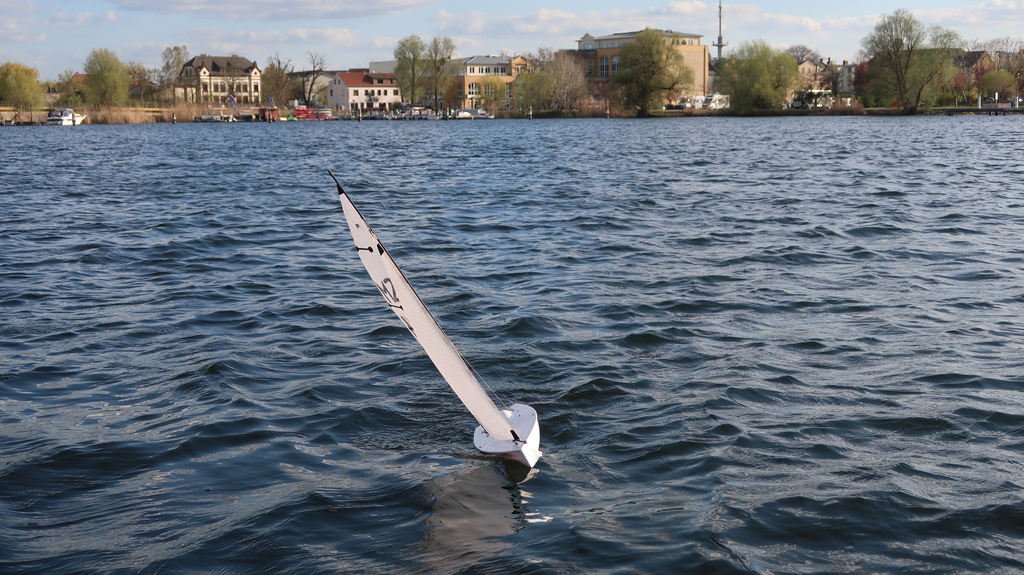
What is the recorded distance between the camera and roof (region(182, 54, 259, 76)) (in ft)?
513

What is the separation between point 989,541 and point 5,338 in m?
9.14

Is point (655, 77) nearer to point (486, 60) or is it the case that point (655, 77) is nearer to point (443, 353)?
point (486, 60)

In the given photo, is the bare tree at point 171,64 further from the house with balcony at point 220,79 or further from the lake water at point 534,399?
the lake water at point 534,399

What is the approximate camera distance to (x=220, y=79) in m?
158

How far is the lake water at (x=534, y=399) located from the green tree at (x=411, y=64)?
126356 millimetres

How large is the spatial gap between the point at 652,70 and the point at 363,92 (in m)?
78.0

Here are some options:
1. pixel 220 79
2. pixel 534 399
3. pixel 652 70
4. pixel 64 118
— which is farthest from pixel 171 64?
pixel 534 399

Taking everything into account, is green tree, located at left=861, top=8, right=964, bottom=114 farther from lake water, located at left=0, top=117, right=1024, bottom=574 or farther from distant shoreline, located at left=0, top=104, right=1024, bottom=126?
lake water, located at left=0, top=117, right=1024, bottom=574

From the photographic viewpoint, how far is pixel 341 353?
28.2 ft

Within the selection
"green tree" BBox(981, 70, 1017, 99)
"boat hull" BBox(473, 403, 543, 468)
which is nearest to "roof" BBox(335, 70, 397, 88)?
"green tree" BBox(981, 70, 1017, 99)

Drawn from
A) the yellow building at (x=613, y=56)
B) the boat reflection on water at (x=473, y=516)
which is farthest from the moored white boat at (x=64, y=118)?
the boat reflection on water at (x=473, y=516)

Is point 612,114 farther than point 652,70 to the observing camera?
Yes

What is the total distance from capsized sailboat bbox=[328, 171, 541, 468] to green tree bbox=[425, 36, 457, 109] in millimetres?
137300

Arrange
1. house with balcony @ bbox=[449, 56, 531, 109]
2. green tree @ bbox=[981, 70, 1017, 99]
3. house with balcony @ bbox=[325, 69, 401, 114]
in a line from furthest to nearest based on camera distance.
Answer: house with balcony @ bbox=[325, 69, 401, 114]
house with balcony @ bbox=[449, 56, 531, 109]
green tree @ bbox=[981, 70, 1017, 99]
